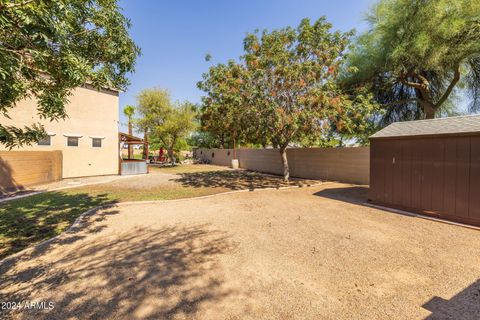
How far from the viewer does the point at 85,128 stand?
14352 mm

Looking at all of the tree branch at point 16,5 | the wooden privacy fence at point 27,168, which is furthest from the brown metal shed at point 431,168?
the wooden privacy fence at point 27,168

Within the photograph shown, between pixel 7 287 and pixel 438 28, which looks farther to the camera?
pixel 438 28

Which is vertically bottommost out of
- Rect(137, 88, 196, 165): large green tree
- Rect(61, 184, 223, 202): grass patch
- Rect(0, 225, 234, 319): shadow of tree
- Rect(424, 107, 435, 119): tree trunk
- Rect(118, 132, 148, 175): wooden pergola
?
Rect(0, 225, 234, 319): shadow of tree

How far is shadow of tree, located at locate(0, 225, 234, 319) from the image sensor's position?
267 centimetres

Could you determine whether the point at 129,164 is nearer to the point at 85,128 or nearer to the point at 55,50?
the point at 85,128

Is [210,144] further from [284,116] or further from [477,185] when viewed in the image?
[477,185]

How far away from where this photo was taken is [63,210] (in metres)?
6.88

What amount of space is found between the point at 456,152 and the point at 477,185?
35.4 inches

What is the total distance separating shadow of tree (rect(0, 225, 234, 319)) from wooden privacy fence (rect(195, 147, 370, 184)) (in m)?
9.63

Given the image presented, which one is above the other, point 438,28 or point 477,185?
point 438,28

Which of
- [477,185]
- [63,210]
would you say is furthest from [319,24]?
[63,210]

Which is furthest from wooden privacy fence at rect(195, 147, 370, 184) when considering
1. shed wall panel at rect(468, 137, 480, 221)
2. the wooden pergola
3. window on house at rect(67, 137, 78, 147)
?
window on house at rect(67, 137, 78, 147)

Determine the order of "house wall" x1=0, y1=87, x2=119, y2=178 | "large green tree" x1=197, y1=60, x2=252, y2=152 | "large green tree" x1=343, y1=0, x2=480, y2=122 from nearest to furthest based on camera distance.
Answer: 1. "large green tree" x1=343, y1=0, x2=480, y2=122
2. "large green tree" x1=197, y1=60, x2=252, y2=152
3. "house wall" x1=0, y1=87, x2=119, y2=178

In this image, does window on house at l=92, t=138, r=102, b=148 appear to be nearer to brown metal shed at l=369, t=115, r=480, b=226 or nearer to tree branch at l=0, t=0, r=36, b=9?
tree branch at l=0, t=0, r=36, b=9
